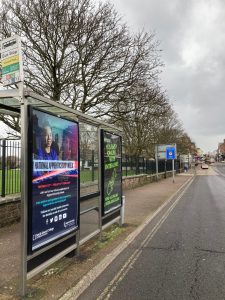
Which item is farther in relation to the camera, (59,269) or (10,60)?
(59,269)

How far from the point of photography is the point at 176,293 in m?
5.34

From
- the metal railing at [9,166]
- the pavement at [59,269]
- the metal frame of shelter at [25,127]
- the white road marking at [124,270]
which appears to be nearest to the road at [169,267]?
the white road marking at [124,270]

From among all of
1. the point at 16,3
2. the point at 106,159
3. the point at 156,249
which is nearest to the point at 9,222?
the point at 106,159

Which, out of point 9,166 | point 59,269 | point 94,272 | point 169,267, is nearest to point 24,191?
point 59,269

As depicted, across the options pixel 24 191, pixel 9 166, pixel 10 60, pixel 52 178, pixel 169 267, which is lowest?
pixel 169 267

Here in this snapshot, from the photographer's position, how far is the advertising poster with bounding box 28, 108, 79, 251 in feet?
17.1

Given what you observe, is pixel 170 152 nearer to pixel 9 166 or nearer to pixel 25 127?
pixel 9 166

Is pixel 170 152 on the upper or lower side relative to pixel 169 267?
upper

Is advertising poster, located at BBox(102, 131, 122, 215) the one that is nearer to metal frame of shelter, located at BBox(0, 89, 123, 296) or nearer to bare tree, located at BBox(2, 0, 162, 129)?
metal frame of shelter, located at BBox(0, 89, 123, 296)

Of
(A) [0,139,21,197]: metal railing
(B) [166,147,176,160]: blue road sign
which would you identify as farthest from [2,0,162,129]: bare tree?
(B) [166,147,176,160]: blue road sign

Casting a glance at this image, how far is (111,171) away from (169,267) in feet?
10.5

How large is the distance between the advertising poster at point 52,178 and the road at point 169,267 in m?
1.03

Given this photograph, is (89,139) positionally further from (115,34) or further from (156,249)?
(115,34)

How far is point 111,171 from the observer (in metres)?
9.28
